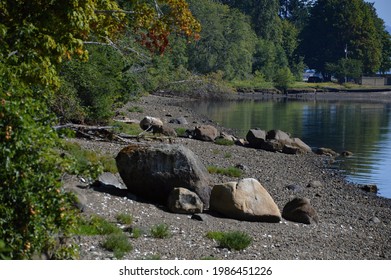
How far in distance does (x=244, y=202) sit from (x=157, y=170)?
222 cm

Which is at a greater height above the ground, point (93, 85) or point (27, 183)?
point (93, 85)

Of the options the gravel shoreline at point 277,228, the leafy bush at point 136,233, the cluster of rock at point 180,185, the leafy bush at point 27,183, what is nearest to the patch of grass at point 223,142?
the gravel shoreline at point 277,228

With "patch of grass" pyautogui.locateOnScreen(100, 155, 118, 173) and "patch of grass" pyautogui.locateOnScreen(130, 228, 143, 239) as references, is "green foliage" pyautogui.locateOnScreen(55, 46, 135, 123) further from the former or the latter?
"patch of grass" pyautogui.locateOnScreen(130, 228, 143, 239)

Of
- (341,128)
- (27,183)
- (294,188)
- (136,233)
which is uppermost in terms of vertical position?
(27,183)

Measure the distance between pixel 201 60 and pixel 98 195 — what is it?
8294 cm

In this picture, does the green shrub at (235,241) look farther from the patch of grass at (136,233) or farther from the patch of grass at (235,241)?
the patch of grass at (136,233)

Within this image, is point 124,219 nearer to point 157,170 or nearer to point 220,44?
point 157,170

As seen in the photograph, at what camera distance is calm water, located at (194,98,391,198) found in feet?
119

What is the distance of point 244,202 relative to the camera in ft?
60.7

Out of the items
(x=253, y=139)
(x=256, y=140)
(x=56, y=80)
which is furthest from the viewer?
(x=253, y=139)

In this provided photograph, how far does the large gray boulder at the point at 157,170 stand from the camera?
18.5 metres

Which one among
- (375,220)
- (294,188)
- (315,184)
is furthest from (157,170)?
(315,184)

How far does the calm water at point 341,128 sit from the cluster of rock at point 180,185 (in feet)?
39.7

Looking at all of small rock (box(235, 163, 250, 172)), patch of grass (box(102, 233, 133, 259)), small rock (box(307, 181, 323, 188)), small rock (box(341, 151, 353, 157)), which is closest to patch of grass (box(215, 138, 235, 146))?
small rock (box(341, 151, 353, 157))
